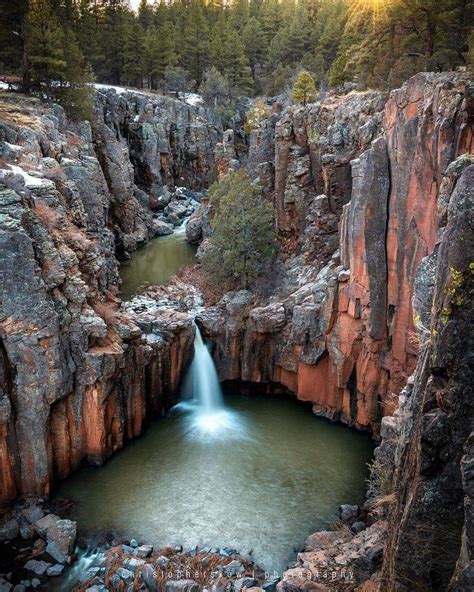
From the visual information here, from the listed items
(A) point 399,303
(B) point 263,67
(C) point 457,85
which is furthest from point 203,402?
(B) point 263,67

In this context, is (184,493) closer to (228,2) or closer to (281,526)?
(281,526)

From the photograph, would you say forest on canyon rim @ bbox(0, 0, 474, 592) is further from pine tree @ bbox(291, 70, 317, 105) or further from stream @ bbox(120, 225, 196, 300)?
stream @ bbox(120, 225, 196, 300)

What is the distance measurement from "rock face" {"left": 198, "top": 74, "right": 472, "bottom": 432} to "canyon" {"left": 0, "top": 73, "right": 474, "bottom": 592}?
69mm

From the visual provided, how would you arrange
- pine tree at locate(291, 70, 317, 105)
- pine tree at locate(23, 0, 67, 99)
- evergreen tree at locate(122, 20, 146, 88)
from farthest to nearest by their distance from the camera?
evergreen tree at locate(122, 20, 146, 88)
pine tree at locate(291, 70, 317, 105)
pine tree at locate(23, 0, 67, 99)

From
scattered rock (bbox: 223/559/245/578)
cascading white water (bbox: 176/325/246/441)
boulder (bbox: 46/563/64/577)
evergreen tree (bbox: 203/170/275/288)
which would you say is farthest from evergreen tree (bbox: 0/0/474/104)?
boulder (bbox: 46/563/64/577)

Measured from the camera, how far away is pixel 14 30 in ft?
106

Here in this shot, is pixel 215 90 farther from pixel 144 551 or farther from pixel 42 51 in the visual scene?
pixel 144 551

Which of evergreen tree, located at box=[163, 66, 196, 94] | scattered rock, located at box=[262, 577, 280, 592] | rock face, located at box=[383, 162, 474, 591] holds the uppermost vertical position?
evergreen tree, located at box=[163, 66, 196, 94]

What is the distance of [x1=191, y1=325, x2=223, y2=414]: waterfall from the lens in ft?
74.0

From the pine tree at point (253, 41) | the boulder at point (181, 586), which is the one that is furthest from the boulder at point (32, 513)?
Result: the pine tree at point (253, 41)

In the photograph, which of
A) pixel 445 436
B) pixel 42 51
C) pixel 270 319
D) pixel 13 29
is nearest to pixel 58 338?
pixel 270 319

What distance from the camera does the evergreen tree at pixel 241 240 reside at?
25594 millimetres

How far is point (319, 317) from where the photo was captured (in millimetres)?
21188

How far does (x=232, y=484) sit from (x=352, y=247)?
10.2 metres
